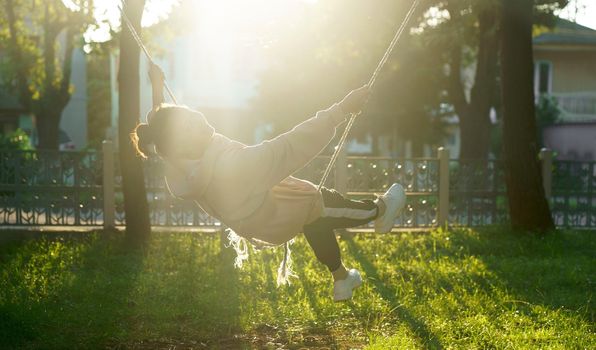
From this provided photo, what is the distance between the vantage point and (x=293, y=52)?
30.1 m

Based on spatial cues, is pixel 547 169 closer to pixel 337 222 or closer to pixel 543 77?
pixel 337 222

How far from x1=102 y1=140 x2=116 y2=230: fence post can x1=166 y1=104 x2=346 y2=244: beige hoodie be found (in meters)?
7.65

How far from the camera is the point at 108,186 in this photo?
12.4m

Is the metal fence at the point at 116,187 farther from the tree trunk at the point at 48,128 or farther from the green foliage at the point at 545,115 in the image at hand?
the green foliage at the point at 545,115

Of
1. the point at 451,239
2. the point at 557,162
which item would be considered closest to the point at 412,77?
the point at 557,162

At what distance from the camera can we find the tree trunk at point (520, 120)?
36.8 ft

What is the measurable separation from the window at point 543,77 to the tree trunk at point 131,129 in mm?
29569

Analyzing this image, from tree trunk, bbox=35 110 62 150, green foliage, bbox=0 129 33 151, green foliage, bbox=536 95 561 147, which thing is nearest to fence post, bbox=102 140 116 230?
green foliage, bbox=0 129 33 151

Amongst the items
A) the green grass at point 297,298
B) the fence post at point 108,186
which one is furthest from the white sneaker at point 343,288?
the fence post at point 108,186

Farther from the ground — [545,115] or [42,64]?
[42,64]

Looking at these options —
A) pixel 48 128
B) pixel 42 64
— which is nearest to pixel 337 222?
pixel 42 64

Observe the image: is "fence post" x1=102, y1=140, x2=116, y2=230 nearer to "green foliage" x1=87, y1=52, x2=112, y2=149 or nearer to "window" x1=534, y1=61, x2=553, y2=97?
"window" x1=534, y1=61, x2=553, y2=97

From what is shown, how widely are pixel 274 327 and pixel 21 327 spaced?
6.85ft

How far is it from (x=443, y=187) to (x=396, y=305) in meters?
6.72
